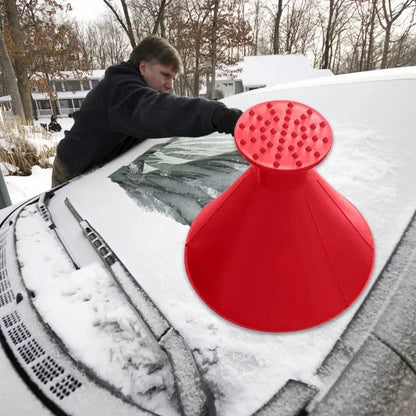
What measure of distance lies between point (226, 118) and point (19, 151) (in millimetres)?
4912

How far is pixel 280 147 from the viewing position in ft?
1.75

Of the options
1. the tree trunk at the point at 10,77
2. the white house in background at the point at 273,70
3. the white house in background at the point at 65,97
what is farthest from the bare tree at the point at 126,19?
the white house in background at the point at 65,97

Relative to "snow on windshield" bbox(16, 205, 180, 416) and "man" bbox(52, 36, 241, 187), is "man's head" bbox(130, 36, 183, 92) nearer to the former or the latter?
"man" bbox(52, 36, 241, 187)

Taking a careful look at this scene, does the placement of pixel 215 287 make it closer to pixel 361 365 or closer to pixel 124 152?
pixel 361 365

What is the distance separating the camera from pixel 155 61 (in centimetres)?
180

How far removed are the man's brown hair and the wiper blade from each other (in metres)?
1.38

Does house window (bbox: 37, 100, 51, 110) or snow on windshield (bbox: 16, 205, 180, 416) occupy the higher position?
snow on windshield (bbox: 16, 205, 180, 416)

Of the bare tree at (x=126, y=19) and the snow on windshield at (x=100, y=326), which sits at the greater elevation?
the bare tree at (x=126, y=19)

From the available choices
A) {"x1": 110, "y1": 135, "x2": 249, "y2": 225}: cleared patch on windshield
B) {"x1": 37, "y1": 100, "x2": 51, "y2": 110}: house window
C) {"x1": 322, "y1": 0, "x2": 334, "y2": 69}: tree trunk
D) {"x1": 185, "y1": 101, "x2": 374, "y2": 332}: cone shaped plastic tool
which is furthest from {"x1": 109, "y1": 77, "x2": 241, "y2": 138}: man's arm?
{"x1": 37, "y1": 100, "x2": 51, "y2": 110}: house window

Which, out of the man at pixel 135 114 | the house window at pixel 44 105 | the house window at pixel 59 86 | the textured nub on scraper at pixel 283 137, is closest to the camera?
the textured nub on scraper at pixel 283 137

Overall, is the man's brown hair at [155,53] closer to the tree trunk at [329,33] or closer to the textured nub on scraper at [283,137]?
the textured nub on scraper at [283,137]

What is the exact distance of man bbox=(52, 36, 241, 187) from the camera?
3.55 ft

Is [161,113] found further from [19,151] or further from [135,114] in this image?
[19,151]

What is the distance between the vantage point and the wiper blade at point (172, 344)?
554 mm
